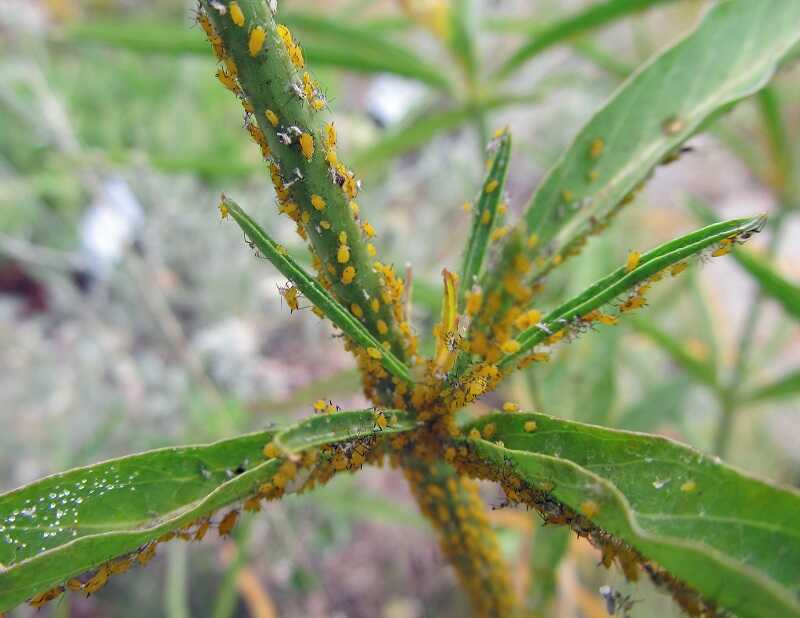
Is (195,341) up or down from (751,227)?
up

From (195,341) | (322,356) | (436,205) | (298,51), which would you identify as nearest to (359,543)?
(322,356)

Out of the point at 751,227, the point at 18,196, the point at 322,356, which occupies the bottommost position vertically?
the point at 751,227

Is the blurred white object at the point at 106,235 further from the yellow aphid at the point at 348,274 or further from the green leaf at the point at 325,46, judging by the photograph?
the yellow aphid at the point at 348,274

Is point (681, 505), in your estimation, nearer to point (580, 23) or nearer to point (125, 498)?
point (125, 498)

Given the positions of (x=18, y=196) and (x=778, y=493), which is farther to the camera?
(x=18, y=196)

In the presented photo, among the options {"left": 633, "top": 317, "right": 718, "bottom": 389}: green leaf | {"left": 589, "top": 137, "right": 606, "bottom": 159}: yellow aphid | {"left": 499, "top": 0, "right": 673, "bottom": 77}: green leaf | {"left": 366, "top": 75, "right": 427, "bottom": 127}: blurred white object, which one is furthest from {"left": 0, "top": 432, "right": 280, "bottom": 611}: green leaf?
{"left": 366, "top": 75, "right": 427, "bottom": 127}: blurred white object

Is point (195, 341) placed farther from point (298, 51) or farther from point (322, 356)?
point (298, 51)
